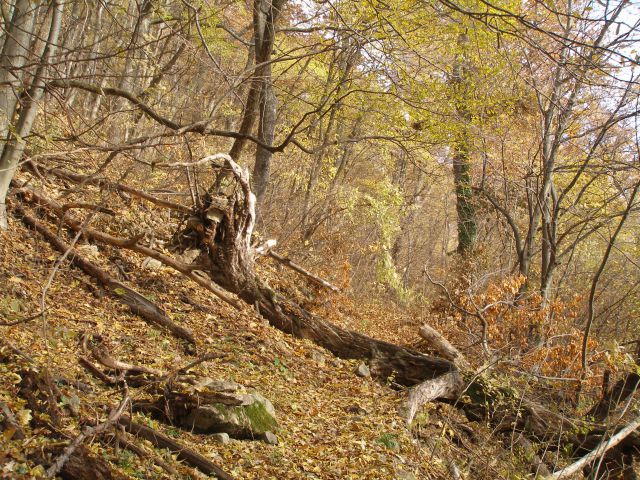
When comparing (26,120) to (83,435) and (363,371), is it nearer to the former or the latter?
(83,435)

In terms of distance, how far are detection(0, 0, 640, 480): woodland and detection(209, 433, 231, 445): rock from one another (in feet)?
0.04

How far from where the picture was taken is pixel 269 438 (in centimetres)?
440

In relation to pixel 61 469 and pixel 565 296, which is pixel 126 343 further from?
pixel 565 296

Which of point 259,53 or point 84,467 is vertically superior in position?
point 259,53

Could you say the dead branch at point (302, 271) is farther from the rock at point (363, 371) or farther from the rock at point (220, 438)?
the rock at point (220, 438)

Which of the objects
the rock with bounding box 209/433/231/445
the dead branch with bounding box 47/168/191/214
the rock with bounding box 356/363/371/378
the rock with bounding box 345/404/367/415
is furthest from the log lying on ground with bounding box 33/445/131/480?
the dead branch with bounding box 47/168/191/214

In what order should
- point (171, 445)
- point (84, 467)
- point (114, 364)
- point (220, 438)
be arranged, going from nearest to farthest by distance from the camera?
point (84, 467) → point (171, 445) → point (220, 438) → point (114, 364)

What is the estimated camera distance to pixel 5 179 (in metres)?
5.82

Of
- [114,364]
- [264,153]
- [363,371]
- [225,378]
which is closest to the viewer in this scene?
[114,364]

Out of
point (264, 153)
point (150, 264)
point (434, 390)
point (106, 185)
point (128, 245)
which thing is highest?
point (264, 153)

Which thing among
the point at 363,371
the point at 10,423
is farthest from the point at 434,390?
the point at 10,423

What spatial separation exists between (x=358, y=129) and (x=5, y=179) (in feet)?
35.0

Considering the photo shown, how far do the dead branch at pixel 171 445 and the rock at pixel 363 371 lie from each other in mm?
3430

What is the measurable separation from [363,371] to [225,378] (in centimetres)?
227
